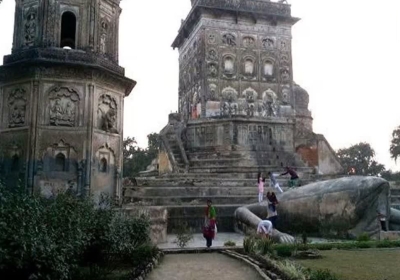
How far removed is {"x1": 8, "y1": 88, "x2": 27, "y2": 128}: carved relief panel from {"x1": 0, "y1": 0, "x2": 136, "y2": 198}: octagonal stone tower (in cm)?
1

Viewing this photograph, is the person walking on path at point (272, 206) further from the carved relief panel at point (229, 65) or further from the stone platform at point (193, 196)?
the carved relief panel at point (229, 65)

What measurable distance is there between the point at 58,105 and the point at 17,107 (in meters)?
1.20

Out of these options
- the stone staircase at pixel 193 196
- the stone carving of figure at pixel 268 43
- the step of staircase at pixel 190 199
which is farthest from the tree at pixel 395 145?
the step of staircase at pixel 190 199

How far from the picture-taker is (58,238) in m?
6.21

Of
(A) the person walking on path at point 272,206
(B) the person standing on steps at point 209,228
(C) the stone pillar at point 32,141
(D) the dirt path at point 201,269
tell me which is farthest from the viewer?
(A) the person walking on path at point 272,206

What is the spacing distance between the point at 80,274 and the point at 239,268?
307 centimetres

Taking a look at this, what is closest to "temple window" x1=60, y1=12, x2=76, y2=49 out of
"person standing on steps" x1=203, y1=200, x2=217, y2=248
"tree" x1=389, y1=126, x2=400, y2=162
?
"person standing on steps" x1=203, y1=200, x2=217, y2=248

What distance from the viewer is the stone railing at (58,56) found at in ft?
41.6

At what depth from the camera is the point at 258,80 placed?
39.4 metres

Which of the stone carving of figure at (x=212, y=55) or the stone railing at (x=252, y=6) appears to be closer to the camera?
the stone carving of figure at (x=212, y=55)

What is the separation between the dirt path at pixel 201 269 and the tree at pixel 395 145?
43399 mm

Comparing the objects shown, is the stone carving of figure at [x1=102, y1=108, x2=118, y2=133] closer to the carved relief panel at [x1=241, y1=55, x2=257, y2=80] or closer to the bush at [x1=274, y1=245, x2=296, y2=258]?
the bush at [x1=274, y1=245, x2=296, y2=258]

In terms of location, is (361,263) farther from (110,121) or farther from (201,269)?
(110,121)

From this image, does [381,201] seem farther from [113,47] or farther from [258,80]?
[258,80]
